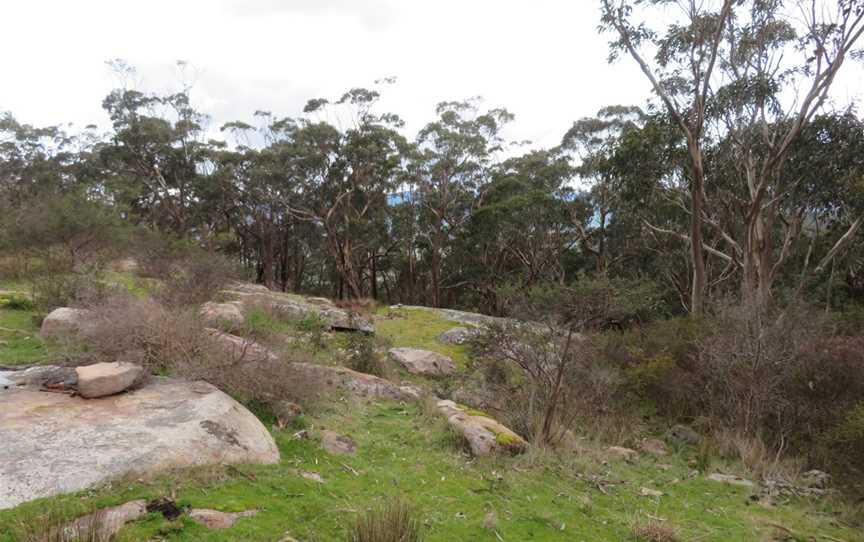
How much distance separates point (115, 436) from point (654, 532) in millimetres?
4341

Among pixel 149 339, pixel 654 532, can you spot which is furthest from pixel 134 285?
pixel 654 532

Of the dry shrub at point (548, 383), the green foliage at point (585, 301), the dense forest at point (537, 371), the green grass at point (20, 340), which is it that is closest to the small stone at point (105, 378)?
the dense forest at point (537, 371)

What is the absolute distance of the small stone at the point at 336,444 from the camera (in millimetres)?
5331

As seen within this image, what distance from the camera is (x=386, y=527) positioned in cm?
307

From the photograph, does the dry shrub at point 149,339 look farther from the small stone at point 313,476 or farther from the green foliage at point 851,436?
the green foliage at point 851,436

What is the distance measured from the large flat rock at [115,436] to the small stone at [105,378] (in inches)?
3.4

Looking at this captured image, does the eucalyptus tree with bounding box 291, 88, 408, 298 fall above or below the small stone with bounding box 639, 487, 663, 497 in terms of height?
above

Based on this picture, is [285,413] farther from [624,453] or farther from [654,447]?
[654,447]

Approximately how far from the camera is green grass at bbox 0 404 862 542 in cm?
349

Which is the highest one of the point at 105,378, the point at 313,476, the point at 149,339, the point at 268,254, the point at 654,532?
the point at 268,254

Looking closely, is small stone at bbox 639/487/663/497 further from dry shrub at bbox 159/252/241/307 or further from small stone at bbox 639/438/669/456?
dry shrub at bbox 159/252/241/307

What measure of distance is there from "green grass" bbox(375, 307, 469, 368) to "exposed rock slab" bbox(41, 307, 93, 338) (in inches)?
281

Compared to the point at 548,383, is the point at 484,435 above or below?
below

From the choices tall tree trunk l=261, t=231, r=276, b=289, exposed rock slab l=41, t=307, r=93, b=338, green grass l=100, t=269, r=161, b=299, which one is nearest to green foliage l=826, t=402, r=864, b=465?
exposed rock slab l=41, t=307, r=93, b=338
